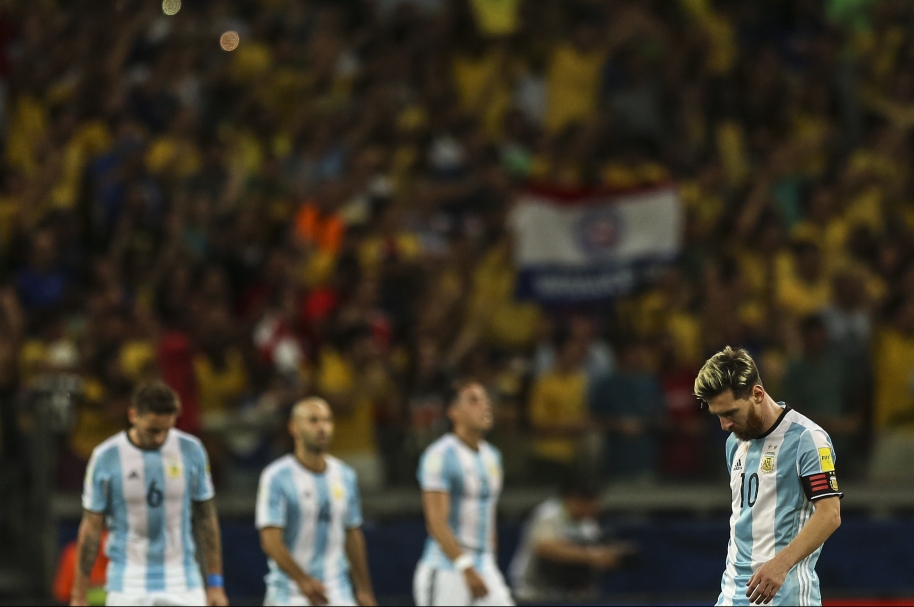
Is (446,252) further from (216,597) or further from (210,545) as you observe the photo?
(216,597)

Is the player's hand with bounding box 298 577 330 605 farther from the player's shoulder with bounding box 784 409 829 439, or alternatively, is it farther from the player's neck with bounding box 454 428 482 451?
the player's shoulder with bounding box 784 409 829 439

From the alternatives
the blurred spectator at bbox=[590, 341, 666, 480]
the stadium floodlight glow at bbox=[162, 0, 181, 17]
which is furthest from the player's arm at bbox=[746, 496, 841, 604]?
the stadium floodlight glow at bbox=[162, 0, 181, 17]

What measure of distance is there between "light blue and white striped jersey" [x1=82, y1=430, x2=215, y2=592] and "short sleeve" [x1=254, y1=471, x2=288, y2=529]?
652 millimetres

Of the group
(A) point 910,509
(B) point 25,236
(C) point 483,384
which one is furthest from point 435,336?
(A) point 910,509

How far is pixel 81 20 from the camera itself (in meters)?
15.3

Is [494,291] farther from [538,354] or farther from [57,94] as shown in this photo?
[57,94]

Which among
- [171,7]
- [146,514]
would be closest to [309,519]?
[146,514]

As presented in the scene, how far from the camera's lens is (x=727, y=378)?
6.98m

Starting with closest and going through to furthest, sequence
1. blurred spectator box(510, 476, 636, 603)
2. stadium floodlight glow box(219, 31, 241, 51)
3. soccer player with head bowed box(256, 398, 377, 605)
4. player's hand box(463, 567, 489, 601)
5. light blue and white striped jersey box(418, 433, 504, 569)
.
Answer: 1. soccer player with head bowed box(256, 398, 377, 605)
2. player's hand box(463, 567, 489, 601)
3. light blue and white striped jersey box(418, 433, 504, 569)
4. blurred spectator box(510, 476, 636, 603)
5. stadium floodlight glow box(219, 31, 241, 51)

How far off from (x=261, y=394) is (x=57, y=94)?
385 centimetres

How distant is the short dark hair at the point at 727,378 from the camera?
6.98 metres

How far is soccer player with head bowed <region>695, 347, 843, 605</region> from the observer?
22.9ft

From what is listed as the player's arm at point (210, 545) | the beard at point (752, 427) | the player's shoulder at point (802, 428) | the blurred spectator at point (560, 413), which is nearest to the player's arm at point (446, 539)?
the player's arm at point (210, 545)

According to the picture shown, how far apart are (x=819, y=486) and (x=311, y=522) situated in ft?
13.8
